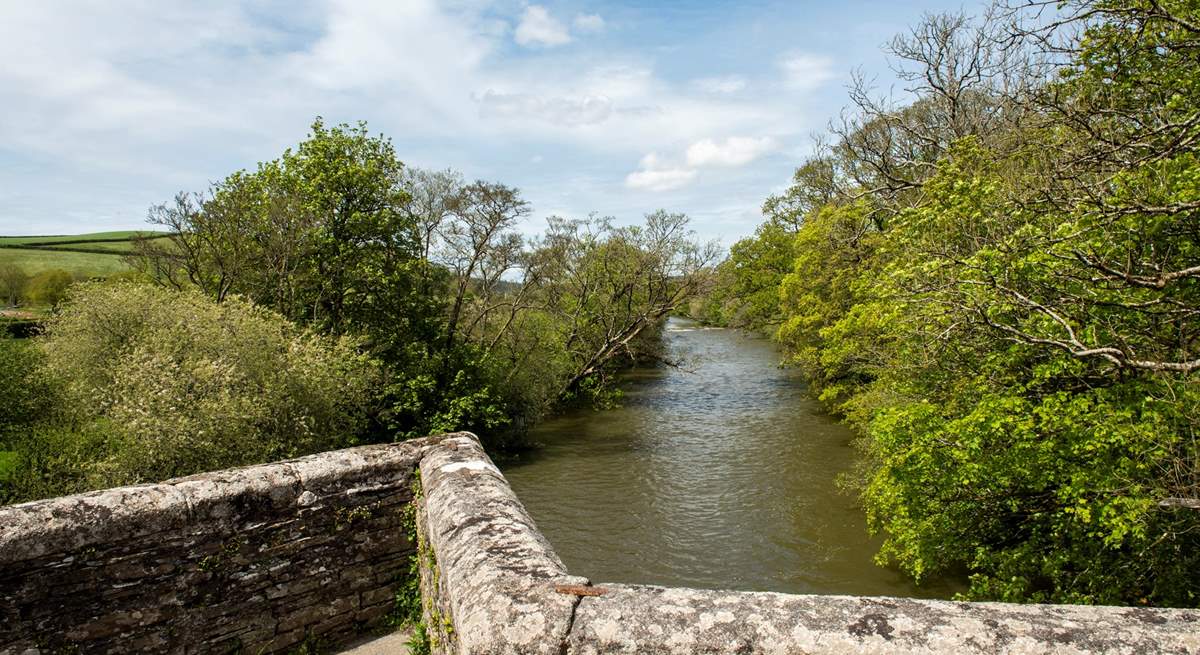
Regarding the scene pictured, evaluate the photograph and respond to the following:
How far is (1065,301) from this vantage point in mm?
8180

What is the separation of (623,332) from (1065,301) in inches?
821

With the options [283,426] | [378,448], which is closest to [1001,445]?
[378,448]

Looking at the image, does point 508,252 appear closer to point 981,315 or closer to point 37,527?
point 981,315

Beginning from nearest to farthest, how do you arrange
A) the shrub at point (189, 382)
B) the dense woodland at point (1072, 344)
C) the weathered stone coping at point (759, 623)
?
the weathered stone coping at point (759, 623) < the dense woodland at point (1072, 344) < the shrub at point (189, 382)

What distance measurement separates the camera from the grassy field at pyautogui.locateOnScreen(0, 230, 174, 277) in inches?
2174

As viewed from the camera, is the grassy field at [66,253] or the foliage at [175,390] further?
the grassy field at [66,253]

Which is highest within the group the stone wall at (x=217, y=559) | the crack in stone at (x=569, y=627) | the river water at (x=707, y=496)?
the crack in stone at (x=569, y=627)

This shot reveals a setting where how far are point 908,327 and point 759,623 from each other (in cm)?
918

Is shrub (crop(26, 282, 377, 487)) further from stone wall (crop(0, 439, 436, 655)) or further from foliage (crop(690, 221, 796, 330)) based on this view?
foliage (crop(690, 221, 796, 330))

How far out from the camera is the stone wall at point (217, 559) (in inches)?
180

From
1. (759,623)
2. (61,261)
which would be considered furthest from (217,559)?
(61,261)

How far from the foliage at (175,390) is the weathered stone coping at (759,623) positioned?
9.58 meters

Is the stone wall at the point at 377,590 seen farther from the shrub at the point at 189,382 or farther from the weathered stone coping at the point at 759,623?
the shrub at the point at 189,382

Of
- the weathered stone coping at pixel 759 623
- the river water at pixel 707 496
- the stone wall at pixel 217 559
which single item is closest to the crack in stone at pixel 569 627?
the weathered stone coping at pixel 759 623
